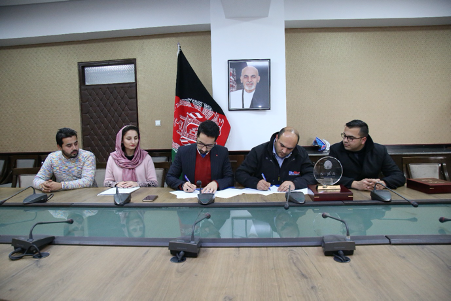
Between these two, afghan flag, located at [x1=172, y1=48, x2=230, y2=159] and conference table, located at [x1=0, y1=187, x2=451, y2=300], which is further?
afghan flag, located at [x1=172, y1=48, x2=230, y2=159]

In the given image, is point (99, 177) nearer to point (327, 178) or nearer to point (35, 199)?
point (35, 199)

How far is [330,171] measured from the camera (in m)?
1.65

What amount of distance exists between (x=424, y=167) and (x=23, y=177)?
3.71 m

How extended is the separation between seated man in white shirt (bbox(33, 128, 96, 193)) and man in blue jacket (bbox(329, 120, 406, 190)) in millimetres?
2214

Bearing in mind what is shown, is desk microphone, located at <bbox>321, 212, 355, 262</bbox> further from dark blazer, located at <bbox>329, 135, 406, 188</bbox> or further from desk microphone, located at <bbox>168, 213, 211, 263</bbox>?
dark blazer, located at <bbox>329, 135, 406, 188</bbox>

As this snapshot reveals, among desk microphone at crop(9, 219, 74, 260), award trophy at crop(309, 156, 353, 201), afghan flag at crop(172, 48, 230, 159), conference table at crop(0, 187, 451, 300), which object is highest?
afghan flag at crop(172, 48, 230, 159)

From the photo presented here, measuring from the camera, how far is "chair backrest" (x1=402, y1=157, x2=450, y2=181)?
7.59ft

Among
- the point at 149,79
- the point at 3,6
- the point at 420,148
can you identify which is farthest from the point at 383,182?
the point at 3,6

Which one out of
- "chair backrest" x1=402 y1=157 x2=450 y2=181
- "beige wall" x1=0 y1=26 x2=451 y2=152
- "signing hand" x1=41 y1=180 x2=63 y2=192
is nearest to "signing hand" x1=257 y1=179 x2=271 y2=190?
"chair backrest" x1=402 y1=157 x2=450 y2=181

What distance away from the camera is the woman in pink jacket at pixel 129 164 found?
2.24 metres

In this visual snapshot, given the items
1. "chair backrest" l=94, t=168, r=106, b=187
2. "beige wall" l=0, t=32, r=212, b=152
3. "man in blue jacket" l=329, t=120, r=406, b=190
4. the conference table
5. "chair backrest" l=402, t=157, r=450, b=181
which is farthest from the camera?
"beige wall" l=0, t=32, r=212, b=152

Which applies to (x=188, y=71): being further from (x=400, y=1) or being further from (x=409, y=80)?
(x=409, y=80)

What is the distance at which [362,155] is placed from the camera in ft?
7.22

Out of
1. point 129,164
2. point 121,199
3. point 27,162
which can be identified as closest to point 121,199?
point 121,199
